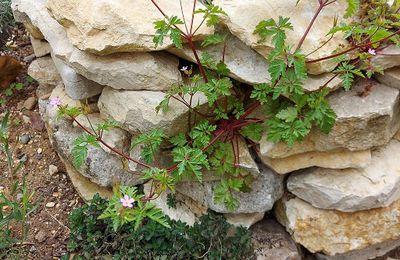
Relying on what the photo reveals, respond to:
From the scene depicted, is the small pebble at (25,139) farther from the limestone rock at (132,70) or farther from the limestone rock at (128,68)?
the limestone rock at (132,70)

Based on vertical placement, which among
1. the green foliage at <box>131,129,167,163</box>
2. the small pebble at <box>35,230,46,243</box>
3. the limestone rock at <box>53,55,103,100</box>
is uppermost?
the green foliage at <box>131,129,167,163</box>

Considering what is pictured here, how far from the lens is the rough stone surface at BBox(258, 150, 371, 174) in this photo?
290cm

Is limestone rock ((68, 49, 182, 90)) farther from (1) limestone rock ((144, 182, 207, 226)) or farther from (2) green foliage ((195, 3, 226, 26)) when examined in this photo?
(1) limestone rock ((144, 182, 207, 226))

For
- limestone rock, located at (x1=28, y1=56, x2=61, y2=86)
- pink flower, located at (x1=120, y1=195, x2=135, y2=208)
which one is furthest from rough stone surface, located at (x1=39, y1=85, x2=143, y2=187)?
pink flower, located at (x1=120, y1=195, x2=135, y2=208)

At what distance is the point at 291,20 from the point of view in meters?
2.78

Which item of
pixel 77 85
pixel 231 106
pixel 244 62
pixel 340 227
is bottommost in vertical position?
pixel 340 227

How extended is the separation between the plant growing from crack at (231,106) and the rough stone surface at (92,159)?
31cm

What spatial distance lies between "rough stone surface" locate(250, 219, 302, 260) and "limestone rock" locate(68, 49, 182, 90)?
1092mm

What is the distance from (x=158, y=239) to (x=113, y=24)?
1.23 meters

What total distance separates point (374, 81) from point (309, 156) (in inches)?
21.3

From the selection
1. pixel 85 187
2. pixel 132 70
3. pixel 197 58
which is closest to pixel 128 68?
pixel 132 70

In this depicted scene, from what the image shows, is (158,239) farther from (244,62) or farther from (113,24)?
(113,24)

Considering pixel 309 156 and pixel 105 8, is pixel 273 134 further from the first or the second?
pixel 105 8

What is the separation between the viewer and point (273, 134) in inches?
107
